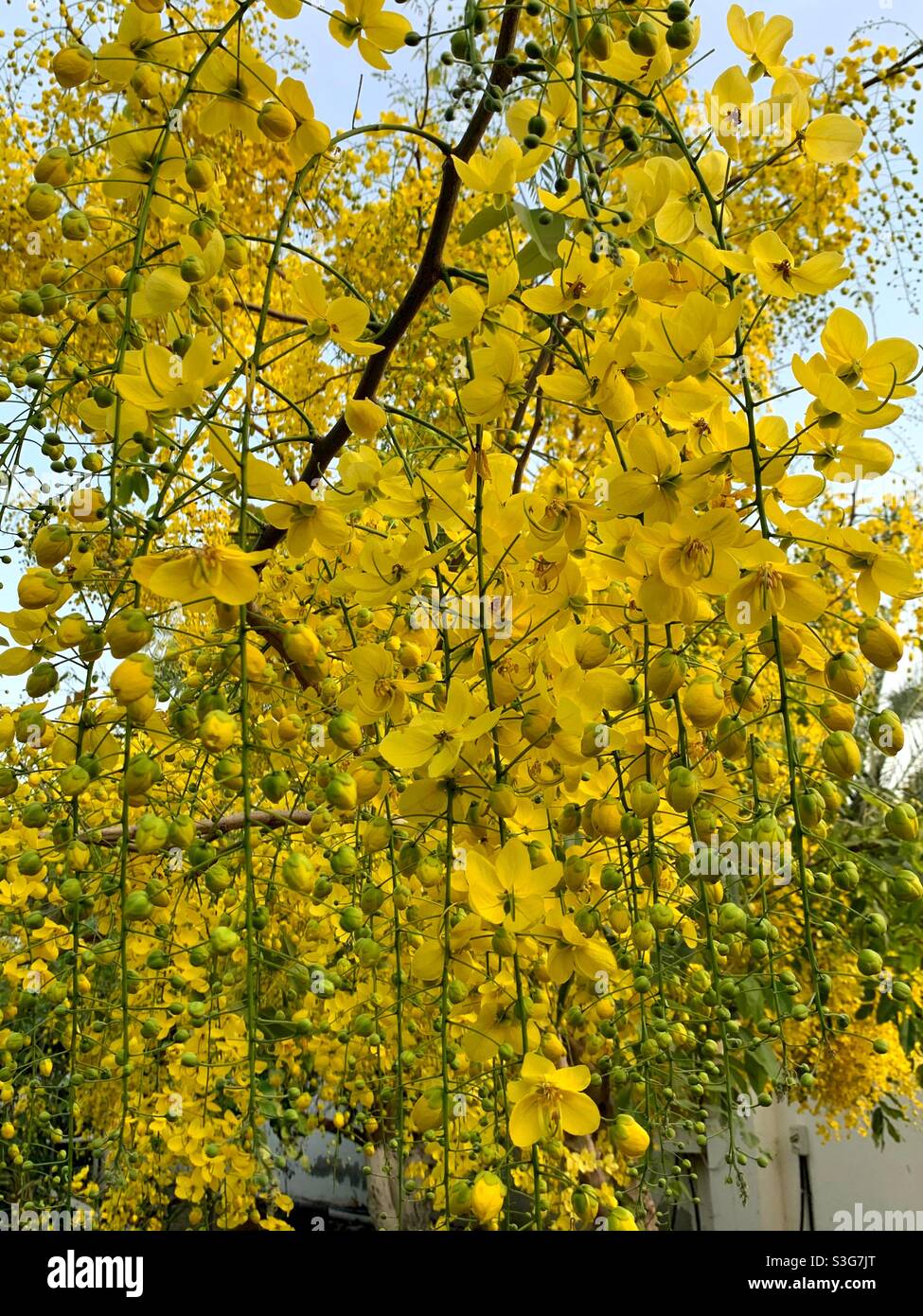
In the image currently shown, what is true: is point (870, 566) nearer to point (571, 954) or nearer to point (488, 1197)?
point (571, 954)

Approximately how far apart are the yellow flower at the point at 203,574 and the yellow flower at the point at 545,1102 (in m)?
0.34

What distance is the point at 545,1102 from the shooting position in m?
0.63

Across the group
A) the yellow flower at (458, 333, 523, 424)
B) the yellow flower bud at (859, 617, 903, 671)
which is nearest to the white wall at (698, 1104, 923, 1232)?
the yellow flower bud at (859, 617, 903, 671)

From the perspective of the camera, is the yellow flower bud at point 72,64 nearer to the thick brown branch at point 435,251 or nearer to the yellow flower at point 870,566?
the thick brown branch at point 435,251

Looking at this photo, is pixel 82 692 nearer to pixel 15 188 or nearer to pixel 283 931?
pixel 283 931

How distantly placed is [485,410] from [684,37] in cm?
29

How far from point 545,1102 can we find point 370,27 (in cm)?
78

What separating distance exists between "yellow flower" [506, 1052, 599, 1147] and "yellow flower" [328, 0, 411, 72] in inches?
28.1

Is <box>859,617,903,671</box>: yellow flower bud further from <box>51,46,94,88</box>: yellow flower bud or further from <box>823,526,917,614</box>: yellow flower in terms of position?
<box>51,46,94,88</box>: yellow flower bud

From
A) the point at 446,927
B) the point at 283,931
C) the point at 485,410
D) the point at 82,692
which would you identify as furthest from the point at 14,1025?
the point at 485,410

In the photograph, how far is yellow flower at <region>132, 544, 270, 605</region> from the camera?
1.94ft

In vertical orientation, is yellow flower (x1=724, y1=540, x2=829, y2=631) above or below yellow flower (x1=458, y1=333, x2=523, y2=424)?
below

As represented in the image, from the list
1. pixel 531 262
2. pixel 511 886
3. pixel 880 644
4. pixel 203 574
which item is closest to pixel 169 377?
pixel 203 574
